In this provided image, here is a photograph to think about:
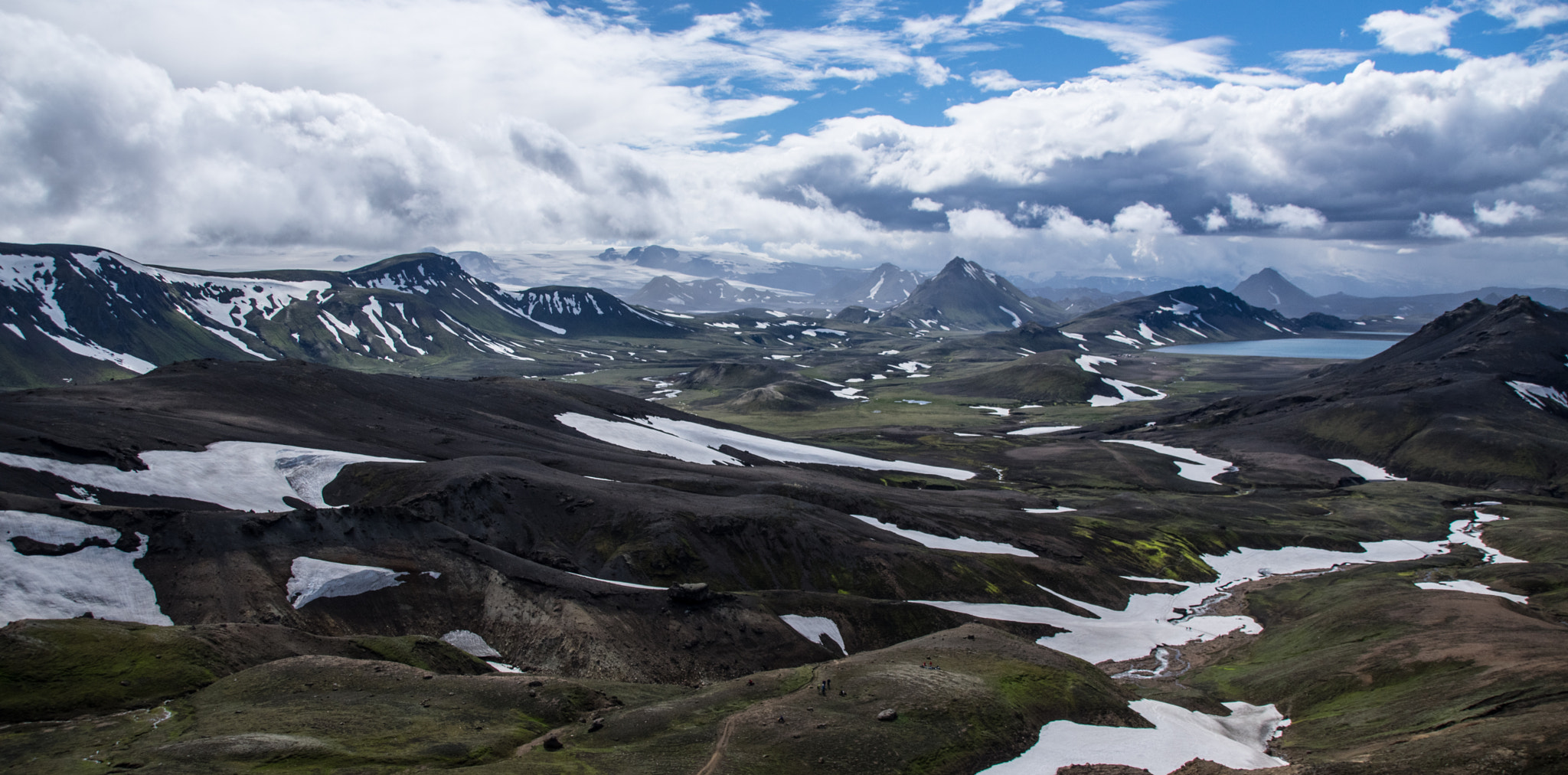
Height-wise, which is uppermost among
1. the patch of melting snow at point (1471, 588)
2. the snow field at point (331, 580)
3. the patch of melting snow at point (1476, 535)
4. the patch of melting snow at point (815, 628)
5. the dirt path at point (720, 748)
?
the snow field at point (331, 580)

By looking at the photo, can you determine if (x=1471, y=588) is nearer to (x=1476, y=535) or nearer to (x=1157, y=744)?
(x=1476, y=535)

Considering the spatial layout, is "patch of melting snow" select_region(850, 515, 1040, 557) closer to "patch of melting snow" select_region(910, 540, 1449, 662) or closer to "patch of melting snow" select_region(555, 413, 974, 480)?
"patch of melting snow" select_region(910, 540, 1449, 662)

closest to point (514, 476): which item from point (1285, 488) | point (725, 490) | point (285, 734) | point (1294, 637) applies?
point (725, 490)

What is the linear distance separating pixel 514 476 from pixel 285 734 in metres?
54.8

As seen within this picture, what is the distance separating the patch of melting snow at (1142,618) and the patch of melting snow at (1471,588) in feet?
59.4

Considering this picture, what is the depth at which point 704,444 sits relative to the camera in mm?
166625

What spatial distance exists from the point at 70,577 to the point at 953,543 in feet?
283

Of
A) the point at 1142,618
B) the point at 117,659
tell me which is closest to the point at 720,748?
the point at 117,659

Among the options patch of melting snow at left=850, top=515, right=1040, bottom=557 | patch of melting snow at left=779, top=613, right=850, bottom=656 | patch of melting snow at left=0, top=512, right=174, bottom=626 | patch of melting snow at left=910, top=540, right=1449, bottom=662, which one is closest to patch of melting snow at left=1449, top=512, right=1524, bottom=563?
patch of melting snow at left=910, top=540, right=1449, bottom=662

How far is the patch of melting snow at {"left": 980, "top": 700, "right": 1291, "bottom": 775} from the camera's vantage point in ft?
144

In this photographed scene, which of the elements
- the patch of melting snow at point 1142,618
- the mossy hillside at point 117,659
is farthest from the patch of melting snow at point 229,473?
the patch of melting snow at point 1142,618

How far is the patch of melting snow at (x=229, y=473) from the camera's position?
232 feet

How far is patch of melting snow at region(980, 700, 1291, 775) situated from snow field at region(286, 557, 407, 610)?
4567 centimetres

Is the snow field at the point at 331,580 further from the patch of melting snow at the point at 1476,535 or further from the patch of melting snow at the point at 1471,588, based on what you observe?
the patch of melting snow at the point at 1476,535
